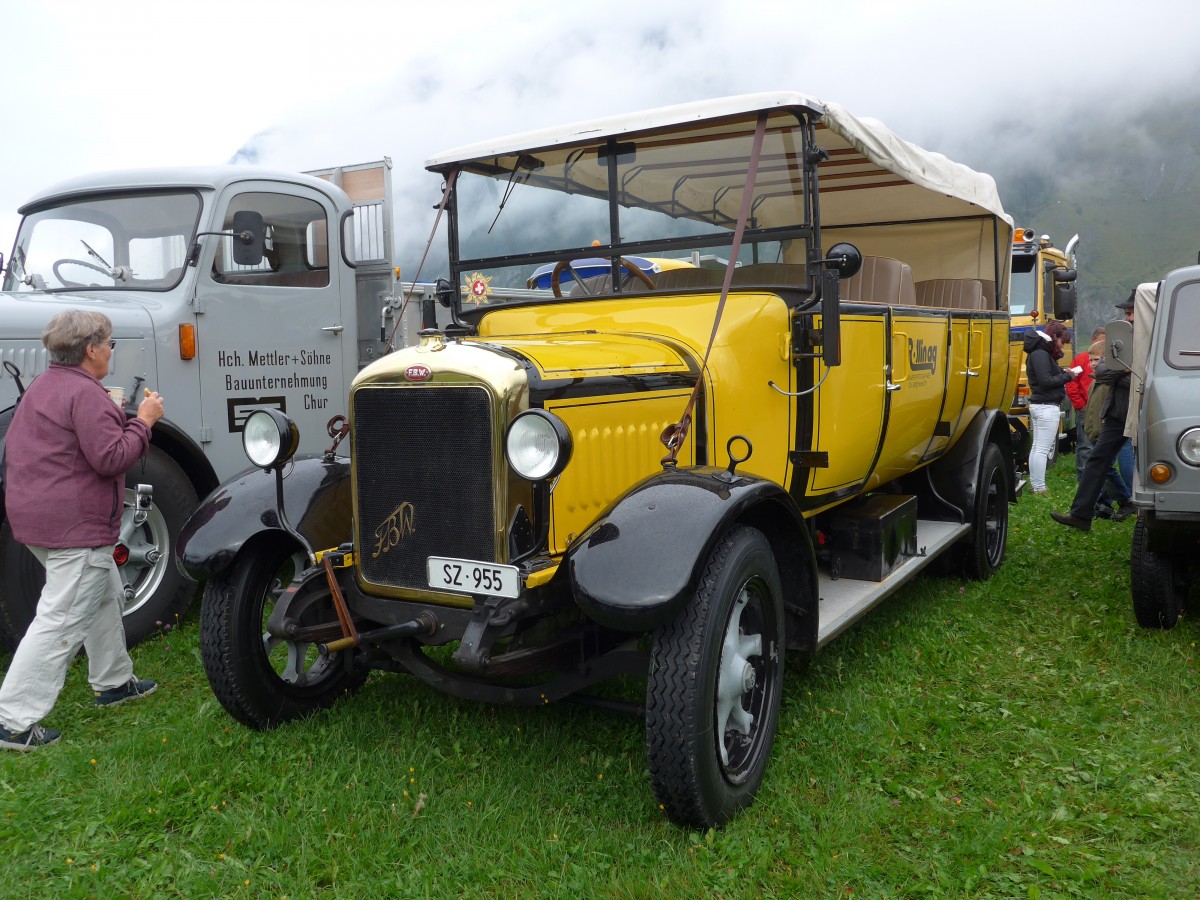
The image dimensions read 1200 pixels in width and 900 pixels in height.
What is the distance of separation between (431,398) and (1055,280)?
5.99m

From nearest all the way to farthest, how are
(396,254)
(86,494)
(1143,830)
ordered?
(1143,830) → (86,494) → (396,254)

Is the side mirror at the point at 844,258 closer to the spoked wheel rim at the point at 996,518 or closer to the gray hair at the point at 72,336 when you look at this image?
the gray hair at the point at 72,336

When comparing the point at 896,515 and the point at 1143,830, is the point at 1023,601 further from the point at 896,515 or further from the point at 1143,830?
the point at 1143,830

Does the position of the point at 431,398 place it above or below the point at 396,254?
below

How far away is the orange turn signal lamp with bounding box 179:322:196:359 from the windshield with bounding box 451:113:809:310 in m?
1.69

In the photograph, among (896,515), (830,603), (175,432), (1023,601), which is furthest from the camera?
(1023,601)

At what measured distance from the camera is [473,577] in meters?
3.05

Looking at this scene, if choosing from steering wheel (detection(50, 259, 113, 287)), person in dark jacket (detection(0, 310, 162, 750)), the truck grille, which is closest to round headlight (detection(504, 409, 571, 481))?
the truck grille

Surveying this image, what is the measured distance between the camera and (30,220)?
5727 mm

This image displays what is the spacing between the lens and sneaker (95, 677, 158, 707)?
166 inches

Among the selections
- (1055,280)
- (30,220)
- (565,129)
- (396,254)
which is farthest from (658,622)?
(1055,280)

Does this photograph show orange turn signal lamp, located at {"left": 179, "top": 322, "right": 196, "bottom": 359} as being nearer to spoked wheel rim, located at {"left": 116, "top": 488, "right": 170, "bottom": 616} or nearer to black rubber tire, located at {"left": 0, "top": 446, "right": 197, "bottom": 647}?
black rubber tire, located at {"left": 0, "top": 446, "right": 197, "bottom": 647}

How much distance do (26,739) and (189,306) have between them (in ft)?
8.10

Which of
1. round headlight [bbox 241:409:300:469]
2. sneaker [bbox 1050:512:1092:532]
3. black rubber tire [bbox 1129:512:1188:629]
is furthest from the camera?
sneaker [bbox 1050:512:1092:532]
